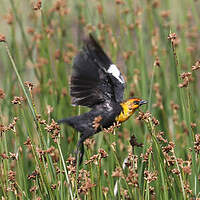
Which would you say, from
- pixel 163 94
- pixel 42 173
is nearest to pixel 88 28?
pixel 163 94

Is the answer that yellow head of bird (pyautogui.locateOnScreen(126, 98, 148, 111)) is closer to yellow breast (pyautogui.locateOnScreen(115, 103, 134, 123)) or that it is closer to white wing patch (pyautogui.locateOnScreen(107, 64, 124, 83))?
yellow breast (pyautogui.locateOnScreen(115, 103, 134, 123))

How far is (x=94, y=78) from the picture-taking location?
2781 mm

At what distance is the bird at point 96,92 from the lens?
2.70m

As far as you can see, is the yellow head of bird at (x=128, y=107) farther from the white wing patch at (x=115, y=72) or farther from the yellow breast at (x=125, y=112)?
the white wing patch at (x=115, y=72)

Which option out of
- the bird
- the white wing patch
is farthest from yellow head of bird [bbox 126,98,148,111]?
the white wing patch

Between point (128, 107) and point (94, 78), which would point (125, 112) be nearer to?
point (128, 107)

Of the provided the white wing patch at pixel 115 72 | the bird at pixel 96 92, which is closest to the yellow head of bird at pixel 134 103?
the bird at pixel 96 92

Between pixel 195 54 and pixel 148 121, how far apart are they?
7.70 feet

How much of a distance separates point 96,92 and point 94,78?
5.2 inches

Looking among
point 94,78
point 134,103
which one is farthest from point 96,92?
point 134,103

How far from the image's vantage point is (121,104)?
2.93 m

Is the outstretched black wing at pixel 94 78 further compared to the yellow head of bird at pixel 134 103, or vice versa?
the yellow head of bird at pixel 134 103

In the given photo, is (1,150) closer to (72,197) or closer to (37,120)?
(37,120)

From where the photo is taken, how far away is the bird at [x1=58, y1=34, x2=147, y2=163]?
8.87 ft
